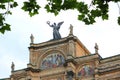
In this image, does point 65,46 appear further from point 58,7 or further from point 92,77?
point 58,7

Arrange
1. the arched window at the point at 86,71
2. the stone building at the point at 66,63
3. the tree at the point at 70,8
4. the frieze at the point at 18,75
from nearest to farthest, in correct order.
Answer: the tree at the point at 70,8 → the stone building at the point at 66,63 → the arched window at the point at 86,71 → the frieze at the point at 18,75

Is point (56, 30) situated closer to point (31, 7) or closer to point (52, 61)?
point (52, 61)

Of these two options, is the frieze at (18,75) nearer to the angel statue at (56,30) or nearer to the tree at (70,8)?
the angel statue at (56,30)

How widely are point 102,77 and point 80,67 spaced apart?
13.0ft

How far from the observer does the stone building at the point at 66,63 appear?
44.8 m

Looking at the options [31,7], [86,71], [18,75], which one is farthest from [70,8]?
[18,75]

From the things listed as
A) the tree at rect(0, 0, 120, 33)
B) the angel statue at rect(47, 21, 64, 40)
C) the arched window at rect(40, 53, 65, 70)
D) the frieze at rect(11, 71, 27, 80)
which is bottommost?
the tree at rect(0, 0, 120, 33)

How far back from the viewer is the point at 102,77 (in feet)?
145

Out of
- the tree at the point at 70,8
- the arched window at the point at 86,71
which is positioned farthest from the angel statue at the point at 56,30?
the tree at the point at 70,8

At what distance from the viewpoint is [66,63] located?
158ft

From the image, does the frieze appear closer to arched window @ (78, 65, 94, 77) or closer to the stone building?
the stone building

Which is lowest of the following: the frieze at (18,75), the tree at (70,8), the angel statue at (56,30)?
the tree at (70,8)

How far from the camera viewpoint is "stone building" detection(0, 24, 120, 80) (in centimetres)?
4477

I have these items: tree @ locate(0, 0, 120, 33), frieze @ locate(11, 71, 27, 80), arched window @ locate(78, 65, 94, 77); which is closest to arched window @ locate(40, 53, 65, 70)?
frieze @ locate(11, 71, 27, 80)
